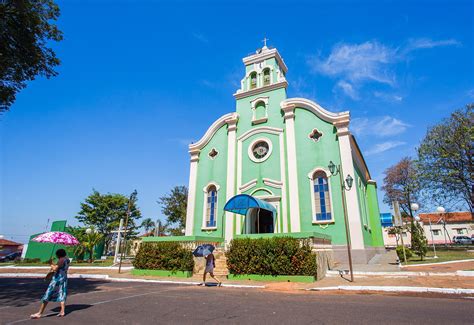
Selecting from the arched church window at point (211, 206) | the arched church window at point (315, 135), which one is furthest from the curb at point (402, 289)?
the arched church window at point (211, 206)

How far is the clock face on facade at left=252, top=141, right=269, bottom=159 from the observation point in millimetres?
20178

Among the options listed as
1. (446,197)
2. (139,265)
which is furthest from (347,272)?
(446,197)

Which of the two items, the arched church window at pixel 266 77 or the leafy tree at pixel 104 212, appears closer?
the arched church window at pixel 266 77

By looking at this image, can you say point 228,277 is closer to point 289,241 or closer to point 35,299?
point 289,241

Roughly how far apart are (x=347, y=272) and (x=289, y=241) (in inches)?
135

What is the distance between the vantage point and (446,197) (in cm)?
2589

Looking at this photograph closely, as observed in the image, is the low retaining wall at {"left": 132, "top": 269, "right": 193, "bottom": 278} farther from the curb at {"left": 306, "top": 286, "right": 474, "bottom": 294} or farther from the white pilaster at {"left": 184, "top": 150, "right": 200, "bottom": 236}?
the curb at {"left": 306, "top": 286, "right": 474, "bottom": 294}

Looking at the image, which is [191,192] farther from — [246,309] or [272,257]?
[246,309]

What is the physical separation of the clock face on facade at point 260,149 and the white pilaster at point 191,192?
17.4ft

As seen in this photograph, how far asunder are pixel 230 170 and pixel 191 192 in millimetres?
3963

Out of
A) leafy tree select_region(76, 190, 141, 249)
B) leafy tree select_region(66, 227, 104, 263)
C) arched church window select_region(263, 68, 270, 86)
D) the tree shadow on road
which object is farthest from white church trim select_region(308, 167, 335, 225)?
leafy tree select_region(76, 190, 141, 249)

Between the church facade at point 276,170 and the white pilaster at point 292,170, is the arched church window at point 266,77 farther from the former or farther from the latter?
the white pilaster at point 292,170

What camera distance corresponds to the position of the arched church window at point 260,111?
69.9ft

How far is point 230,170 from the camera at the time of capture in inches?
805
